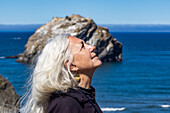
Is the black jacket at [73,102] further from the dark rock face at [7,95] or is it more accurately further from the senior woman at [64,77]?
the dark rock face at [7,95]

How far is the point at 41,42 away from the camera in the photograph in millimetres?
67250

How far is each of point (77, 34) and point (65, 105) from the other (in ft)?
202

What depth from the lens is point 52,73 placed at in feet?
9.02

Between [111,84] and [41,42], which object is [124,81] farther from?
[41,42]

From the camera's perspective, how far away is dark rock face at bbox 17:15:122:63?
6588 cm

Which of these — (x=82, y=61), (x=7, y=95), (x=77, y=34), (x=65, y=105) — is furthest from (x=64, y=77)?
(x=77, y=34)

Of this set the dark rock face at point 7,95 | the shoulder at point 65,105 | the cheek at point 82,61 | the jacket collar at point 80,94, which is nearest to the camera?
the shoulder at point 65,105

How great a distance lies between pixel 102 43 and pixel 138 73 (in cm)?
1842

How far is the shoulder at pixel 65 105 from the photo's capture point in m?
2.53

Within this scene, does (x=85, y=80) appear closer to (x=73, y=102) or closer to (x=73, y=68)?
(x=73, y=68)

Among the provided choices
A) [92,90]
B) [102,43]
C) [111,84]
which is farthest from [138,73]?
[92,90]

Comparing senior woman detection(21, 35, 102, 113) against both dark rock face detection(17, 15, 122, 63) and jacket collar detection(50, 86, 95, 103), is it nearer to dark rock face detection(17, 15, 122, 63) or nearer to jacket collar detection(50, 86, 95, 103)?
jacket collar detection(50, 86, 95, 103)

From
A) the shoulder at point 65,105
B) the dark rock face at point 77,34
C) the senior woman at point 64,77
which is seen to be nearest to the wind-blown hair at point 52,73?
the senior woman at point 64,77

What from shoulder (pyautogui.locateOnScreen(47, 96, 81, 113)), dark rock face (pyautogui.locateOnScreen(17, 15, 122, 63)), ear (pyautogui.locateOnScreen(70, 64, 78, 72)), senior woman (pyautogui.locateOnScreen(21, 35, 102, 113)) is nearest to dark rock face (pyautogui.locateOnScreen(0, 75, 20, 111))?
senior woman (pyautogui.locateOnScreen(21, 35, 102, 113))
